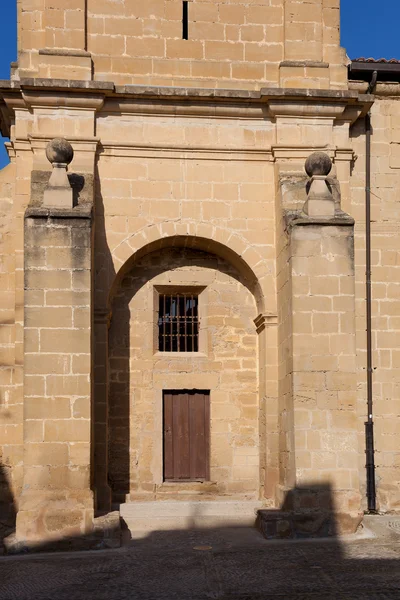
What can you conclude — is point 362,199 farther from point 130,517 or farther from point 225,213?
point 130,517

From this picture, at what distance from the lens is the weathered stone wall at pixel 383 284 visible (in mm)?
12047

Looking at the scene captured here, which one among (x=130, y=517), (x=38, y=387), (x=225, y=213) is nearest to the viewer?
(x=38, y=387)

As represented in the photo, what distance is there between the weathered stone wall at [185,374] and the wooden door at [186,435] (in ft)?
0.50

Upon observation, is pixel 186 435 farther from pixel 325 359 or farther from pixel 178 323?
pixel 325 359

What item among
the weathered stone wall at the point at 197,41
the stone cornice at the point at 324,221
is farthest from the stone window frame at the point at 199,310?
the weathered stone wall at the point at 197,41

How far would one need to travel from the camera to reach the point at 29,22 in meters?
12.1

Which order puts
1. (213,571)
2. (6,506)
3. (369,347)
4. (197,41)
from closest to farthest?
(213,571) → (6,506) → (369,347) → (197,41)

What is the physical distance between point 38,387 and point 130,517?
2.38 meters

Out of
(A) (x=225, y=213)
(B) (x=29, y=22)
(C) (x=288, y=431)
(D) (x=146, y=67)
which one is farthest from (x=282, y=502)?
(B) (x=29, y=22)

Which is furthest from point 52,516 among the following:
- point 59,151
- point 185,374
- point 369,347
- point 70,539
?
point 369,347

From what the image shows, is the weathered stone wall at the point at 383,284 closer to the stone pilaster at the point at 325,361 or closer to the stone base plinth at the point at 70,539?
the stone pilaster at the point at 325,361

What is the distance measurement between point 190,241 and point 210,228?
42cm

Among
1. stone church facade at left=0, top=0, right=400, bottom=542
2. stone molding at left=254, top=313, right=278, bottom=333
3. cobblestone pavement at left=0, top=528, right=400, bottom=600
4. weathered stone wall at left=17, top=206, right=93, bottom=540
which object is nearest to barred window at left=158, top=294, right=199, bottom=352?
stone church facade at left=0, top=0, right=400, bottom=542

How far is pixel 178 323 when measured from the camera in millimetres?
12625
